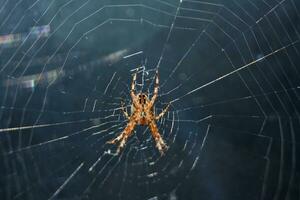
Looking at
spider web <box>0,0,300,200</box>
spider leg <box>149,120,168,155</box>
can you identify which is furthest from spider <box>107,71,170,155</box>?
spider web <box>0,0,300,200</box>

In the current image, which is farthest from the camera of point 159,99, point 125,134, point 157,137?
point 159,99

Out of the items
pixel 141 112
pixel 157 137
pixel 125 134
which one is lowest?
pixel 157 137

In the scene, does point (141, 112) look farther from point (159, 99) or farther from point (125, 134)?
point (159, 99)

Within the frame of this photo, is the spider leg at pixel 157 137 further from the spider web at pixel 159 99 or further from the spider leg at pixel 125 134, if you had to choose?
the spider web at pixel 159 99

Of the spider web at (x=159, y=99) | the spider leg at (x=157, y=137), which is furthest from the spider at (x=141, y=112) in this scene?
the spider web at (x=159, y=99)

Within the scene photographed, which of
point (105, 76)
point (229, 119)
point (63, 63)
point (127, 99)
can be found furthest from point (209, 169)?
point (127, 99)

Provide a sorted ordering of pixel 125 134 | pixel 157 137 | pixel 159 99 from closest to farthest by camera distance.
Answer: pixel 125 134, pixel 157 137, pixel 159 99

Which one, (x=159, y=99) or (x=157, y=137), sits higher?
(x=159, y=99)

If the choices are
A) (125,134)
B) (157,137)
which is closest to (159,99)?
(157,137)

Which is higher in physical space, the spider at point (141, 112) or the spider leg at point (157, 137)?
the spider at point (141, 112)
